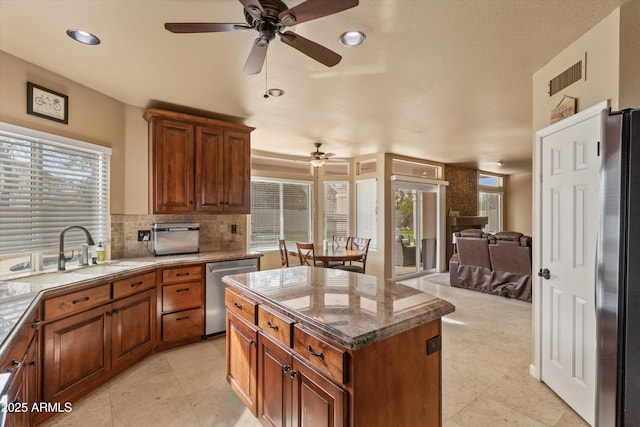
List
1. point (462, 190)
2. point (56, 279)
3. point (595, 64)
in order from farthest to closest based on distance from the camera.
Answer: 1. point (462, 190)
2. point (56, 279)
3. point (595, 64)

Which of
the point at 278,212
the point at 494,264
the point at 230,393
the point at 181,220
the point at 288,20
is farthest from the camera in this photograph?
the point at 278,212

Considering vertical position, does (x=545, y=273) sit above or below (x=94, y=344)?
above

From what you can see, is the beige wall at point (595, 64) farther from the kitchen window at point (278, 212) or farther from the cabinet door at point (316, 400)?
the kitchen window at point (278, 212)

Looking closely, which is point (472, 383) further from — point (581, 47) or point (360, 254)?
point (581, 47)

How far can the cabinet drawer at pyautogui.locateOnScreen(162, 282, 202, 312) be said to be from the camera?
3059 millimetres

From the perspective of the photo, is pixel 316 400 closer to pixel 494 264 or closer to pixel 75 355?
pixel 75 355

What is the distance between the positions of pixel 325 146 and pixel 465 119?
7.65ft

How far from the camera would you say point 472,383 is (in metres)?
2.55

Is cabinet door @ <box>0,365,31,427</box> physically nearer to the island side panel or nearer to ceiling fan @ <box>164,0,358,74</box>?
the island side panel

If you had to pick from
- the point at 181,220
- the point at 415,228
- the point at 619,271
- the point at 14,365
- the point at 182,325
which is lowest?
the point at 182,325

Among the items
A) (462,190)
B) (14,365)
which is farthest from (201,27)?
(462,190)

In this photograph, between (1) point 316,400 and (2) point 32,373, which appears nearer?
(1) point 316,400

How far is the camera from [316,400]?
1.40 meters

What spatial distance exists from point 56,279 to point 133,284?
0.55 meters
